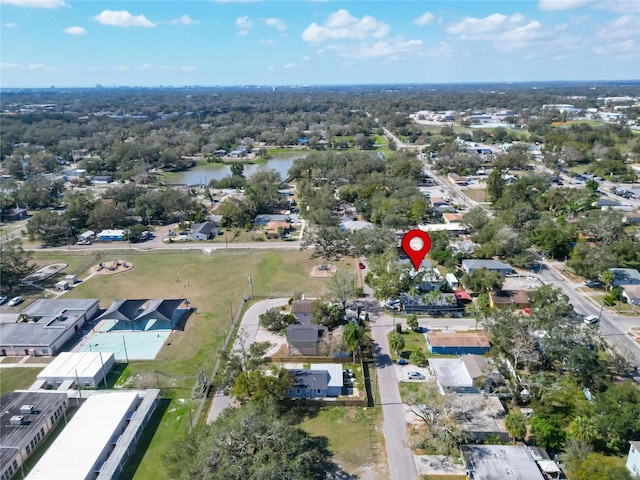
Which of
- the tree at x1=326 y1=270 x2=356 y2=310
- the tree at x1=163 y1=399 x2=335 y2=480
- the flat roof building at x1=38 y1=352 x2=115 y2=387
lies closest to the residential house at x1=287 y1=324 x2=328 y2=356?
the tree at x1=326 y1=270 x2=356 y2=310

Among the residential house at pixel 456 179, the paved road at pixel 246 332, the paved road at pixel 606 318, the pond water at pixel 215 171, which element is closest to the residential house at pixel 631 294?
the paved road at pixel 606 318

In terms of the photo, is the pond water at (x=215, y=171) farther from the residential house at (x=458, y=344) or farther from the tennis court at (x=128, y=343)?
the residential house at (x=458, y=344)

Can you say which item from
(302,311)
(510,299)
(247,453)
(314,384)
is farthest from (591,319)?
(247,453)

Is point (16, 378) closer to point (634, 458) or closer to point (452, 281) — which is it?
point (452, 281)

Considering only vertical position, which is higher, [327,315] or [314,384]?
[327,315]

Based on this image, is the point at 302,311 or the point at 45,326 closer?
the point at 45,326

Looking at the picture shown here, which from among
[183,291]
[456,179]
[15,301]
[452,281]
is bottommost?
[183,291]

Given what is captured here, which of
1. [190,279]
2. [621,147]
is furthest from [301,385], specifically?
[621,147]
